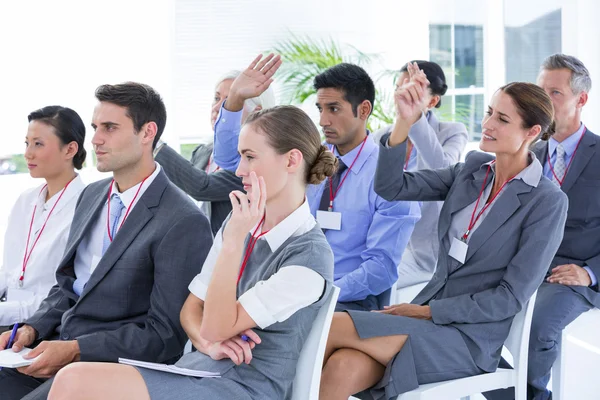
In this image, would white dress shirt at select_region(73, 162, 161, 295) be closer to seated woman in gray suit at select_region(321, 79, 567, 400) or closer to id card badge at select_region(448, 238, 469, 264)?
seated woman in gray suit at select_region(321, 79, 567, 400)

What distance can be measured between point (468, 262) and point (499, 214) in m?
0.21

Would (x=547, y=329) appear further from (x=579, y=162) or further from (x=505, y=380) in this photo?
(x=579, y=162)

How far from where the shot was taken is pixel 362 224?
Answer: 10.2 ft

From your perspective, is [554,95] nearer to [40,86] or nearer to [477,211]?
[477,211]

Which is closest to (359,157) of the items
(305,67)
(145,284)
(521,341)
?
(521,341)

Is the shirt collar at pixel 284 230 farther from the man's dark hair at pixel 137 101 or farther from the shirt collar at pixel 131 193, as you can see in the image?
the man's dark hair at pixel 137 101

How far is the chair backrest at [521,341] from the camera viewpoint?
8.15 feet

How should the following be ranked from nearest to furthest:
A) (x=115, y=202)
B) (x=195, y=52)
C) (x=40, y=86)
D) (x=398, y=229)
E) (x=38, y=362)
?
(x=38, y=362), (x=115, y=202), (x=398, y=229), (x=40, y=86), (x=195, y=52)

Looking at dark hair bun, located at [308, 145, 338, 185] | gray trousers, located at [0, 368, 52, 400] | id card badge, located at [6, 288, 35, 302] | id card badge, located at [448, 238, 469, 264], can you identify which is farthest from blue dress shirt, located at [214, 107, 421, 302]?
gray trousers, located at [0, 368, 52, 400]

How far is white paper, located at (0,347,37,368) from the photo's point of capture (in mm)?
2192

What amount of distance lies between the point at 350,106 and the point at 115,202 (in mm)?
1279

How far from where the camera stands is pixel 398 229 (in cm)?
306

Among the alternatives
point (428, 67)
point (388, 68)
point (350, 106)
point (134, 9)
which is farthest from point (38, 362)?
point (388, 68)

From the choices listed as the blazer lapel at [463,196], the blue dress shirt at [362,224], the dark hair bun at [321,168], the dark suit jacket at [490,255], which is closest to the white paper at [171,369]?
the dark hair bun at [321,168]
